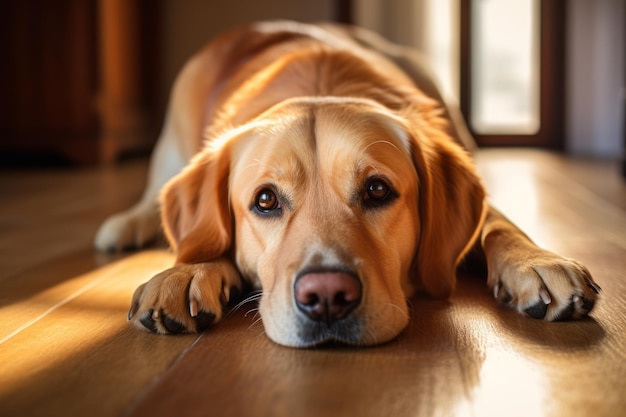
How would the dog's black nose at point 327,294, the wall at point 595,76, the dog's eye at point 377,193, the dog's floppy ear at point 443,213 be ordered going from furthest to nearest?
the wall at point 595,76 < the dog's floppy ear at point 443,213 < the dog's eye at point 377,193 < the dog's black nose at point 327,294

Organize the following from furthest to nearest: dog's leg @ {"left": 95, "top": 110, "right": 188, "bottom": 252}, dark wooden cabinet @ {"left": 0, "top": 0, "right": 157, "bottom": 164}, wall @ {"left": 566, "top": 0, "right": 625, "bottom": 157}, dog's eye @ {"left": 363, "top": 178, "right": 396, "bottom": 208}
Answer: wall @ {"left": 566, "top": 0, "right": 625, "bottom": 157} → dark wooden cabinet @ {"left": 0, "top": 0, "right": 157, "bottom": 164} → dog's leg @ {"left": 95, "top": 110, "right": 188, "bottom": 252} → dog's eye @ {"left": 363, "top": 178, "right": 396, "bottom": 208}

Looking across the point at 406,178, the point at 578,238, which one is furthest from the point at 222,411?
the point at 578,238

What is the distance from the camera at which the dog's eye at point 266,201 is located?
1.80 metres

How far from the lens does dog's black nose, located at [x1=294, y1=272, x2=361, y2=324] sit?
1.46 metres

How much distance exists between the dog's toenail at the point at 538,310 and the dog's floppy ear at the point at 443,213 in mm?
272

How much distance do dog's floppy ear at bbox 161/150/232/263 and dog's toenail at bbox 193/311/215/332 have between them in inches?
10.5

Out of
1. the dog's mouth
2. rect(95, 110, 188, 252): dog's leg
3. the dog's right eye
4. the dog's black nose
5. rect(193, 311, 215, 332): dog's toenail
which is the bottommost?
rect(95, 110, 188, 252): dog's leg

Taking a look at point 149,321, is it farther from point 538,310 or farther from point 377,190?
point 538,310

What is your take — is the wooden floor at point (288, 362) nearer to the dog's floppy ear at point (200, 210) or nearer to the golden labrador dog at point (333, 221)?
the golden labrador dog at point (333, 221)

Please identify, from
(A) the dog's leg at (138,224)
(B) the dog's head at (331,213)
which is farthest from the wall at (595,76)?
(B) the dog's head at (331,213)

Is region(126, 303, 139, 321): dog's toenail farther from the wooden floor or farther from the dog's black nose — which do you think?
the dog's black nose

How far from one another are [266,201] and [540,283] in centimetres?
63

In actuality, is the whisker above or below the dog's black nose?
below

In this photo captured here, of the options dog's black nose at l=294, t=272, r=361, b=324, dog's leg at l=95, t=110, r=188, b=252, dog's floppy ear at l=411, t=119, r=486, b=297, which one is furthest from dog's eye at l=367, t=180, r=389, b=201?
dog's leg at l=95, t=110, r=188, b=252
